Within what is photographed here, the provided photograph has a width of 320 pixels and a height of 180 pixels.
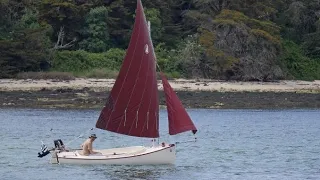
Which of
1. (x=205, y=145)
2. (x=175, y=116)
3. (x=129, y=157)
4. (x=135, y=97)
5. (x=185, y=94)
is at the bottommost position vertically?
(x=205, y=145)

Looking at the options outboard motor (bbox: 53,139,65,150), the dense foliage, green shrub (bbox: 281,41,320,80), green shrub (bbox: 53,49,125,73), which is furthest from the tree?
outboard motor (bbox: 53,139,65,150)

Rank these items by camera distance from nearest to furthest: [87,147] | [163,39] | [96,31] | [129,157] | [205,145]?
[129,157], [87,147], [205,145], [96,31], [163,39]

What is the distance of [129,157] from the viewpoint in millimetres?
33438

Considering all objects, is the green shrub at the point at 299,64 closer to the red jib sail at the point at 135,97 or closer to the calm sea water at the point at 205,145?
the calm sea water at the point at 205,145

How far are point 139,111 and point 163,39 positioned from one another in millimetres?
37554

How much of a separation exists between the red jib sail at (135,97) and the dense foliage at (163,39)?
28.7 meters

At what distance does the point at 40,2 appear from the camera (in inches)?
2635

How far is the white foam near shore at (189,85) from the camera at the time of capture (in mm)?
60406

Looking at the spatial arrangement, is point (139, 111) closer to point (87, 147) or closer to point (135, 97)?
point (135, 97)

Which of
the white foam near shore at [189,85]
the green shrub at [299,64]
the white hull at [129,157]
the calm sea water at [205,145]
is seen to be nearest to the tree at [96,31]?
the white foam near shore at [189,85]

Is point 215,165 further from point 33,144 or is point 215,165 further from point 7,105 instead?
point 7,105

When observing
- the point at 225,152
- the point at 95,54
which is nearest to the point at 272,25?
the point at 95,54

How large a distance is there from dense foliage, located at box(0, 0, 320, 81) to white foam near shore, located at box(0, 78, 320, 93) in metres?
1.47

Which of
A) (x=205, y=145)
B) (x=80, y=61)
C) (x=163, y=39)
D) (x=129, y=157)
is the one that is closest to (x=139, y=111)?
(x=129, y=157)
